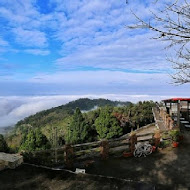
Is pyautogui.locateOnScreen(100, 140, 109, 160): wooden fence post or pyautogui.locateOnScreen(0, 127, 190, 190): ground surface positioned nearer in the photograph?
pyautogui.locateOnScreen(0, 127, 190, 190): ground surface

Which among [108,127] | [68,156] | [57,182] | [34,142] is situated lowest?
[34,142]

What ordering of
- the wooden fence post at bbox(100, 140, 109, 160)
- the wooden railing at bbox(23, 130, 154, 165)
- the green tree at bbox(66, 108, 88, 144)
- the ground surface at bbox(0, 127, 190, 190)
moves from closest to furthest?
1. the ground surface at bbox(0, 127, 190, 190)
2. the wooden railing at bbox(23, 130, 154, 165)
3. the wooden fence post at bbox(100, 140, 109, 160)
4. the green tree at bbox(66, 108, 88, 144)

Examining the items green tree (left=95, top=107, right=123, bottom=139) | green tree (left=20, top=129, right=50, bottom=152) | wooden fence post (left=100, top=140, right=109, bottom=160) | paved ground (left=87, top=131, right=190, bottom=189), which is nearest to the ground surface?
paved ground (left=87, top=131, right=190, bottom=189)

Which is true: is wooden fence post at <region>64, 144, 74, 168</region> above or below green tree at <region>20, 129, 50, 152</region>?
above

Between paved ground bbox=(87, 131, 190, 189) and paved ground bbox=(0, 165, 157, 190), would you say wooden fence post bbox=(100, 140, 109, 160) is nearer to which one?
paved ground bbox=(87, 131, 190, 189)

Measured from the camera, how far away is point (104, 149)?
914cm

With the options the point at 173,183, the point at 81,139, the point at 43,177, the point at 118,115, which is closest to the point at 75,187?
the point at 43,177

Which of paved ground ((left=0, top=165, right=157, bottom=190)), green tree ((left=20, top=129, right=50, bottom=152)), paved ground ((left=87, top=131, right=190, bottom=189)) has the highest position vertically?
paved ground ((left=0, top=165, right=157, bottom=190))

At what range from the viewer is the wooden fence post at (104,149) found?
9.11 meters

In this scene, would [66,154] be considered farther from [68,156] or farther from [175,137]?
[175,137]

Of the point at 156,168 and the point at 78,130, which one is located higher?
the point at 156,168

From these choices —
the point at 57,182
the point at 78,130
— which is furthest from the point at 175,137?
the point at 78,130

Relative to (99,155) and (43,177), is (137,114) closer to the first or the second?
(99,155)

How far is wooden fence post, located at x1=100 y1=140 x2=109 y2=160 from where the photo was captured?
29.9ft
